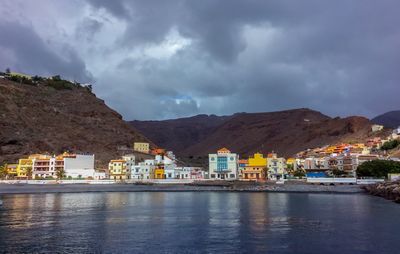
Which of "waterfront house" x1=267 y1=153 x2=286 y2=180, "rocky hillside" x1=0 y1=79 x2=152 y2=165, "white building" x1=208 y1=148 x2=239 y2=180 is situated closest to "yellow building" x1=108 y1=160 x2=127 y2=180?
"rocky hillside" x1=0 y1=79 x2=152 y2=165

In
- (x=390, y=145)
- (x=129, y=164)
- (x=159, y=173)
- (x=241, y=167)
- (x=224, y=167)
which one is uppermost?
(x=390, y=145)

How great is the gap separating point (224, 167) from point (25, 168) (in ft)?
198

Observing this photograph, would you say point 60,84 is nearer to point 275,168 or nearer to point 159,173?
point 159,173

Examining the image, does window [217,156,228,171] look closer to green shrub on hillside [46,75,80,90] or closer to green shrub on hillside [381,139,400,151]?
green shrub on hillside [381,139,400,151]

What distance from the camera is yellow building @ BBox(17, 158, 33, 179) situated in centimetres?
11775

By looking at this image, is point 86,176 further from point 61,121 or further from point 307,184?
point 307,184

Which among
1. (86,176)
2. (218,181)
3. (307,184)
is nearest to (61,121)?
(86,176)

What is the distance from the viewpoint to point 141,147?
533 feet

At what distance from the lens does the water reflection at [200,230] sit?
1054 inches

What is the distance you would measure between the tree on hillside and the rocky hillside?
277 feet

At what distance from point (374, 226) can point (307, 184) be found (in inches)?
2493

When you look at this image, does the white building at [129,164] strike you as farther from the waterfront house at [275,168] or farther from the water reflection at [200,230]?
the water reflection at [200,230]

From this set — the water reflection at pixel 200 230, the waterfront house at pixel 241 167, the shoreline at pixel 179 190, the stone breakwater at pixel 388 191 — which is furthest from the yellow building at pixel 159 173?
the water reflection at pixel 200 230

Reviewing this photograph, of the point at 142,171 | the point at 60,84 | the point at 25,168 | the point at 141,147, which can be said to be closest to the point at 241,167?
the point at 142,171
